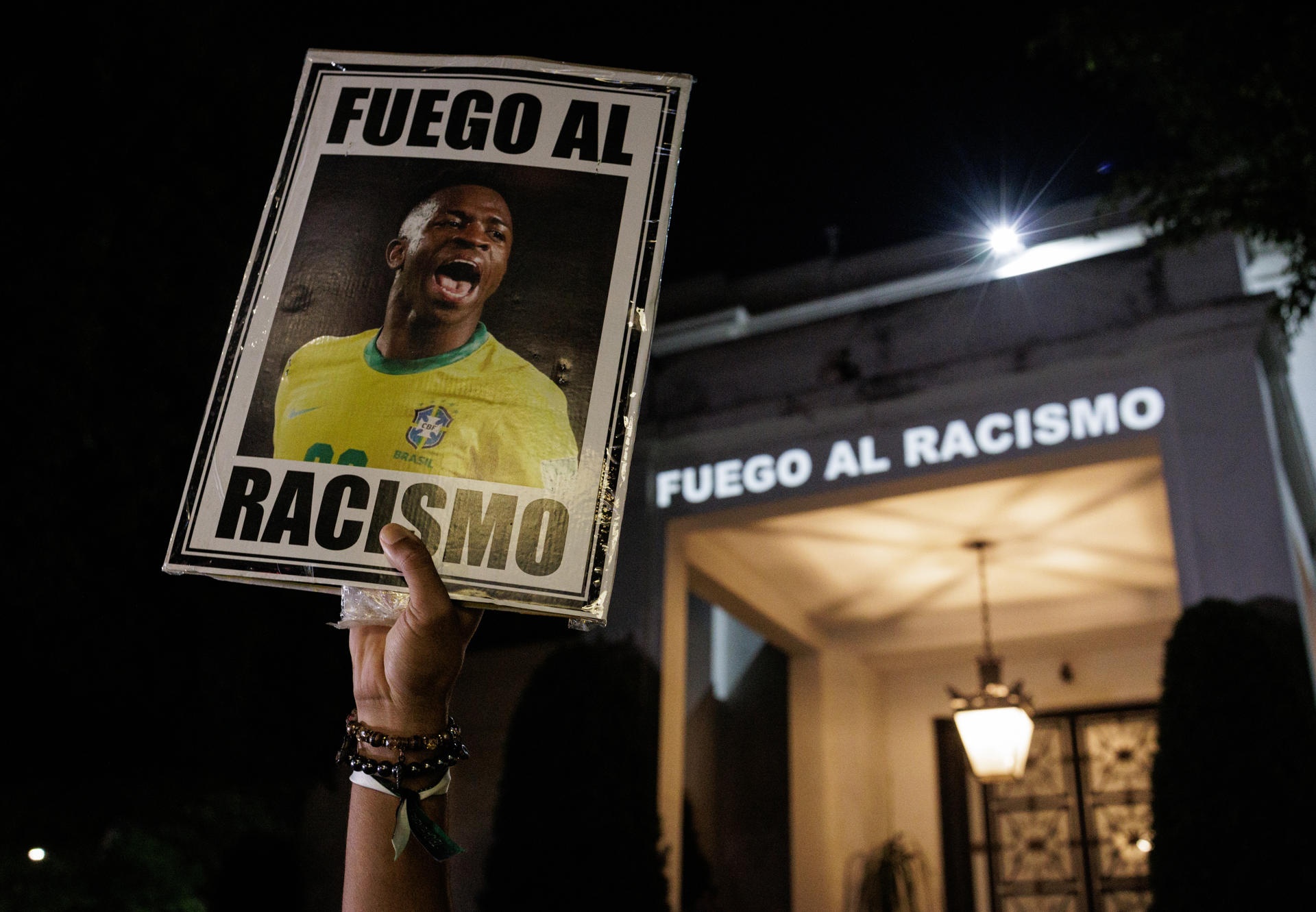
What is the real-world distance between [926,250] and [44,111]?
8133 millimetres

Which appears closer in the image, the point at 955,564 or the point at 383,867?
the point at 383,867

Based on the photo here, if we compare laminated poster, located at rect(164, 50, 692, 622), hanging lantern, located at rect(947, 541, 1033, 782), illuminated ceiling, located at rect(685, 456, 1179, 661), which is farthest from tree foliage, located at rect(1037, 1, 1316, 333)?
laminated poster, located at rect(164, 50, 692, 622)

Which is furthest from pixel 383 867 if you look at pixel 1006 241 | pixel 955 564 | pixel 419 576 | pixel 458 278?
pixel 1006 241

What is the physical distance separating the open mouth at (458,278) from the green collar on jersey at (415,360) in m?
0.09

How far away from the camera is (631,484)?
28.8 ft

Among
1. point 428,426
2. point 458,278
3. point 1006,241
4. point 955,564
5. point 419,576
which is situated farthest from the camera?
point 1006,241

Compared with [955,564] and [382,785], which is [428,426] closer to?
[382,785]

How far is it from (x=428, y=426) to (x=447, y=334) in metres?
0.16

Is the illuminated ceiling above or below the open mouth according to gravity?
above

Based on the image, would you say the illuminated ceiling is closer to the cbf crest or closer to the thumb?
the cbf crest

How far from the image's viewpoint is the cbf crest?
1449mm

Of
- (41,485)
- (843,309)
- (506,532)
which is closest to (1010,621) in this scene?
(843,309)

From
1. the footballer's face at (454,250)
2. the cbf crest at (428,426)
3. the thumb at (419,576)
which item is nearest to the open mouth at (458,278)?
the footballer's face at (454,250)

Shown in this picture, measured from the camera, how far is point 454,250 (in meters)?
1.62
